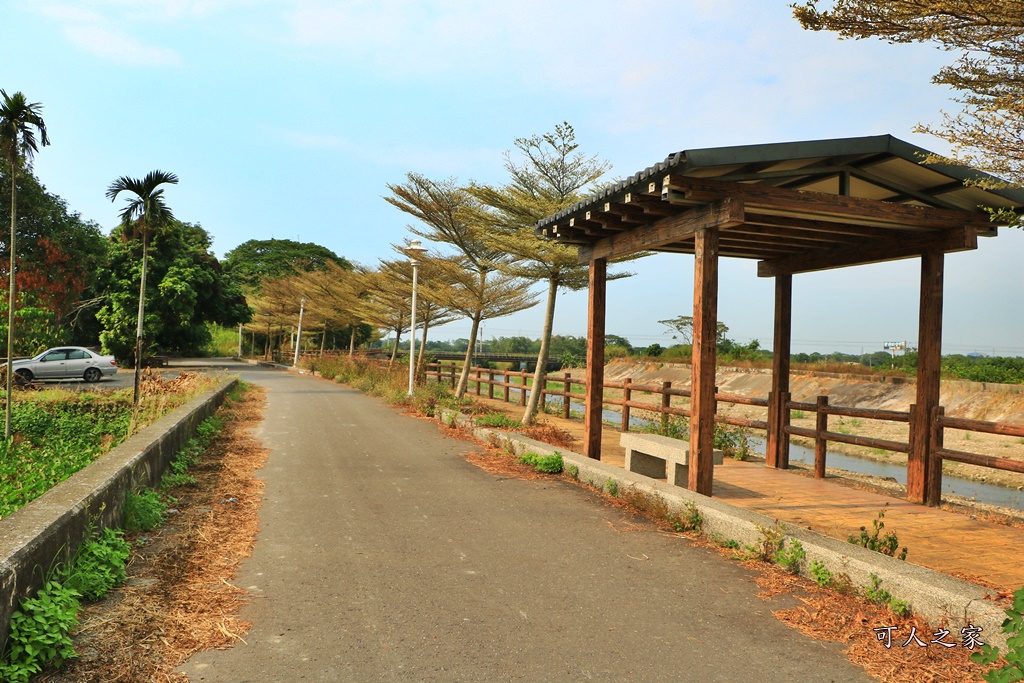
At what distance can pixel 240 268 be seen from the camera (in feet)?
266

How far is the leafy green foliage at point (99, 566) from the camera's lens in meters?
3.99

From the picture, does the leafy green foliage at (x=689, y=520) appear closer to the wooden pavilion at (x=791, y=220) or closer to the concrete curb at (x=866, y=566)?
the concrete curb at (x=866, y=566)

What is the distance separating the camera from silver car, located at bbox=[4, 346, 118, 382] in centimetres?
2300

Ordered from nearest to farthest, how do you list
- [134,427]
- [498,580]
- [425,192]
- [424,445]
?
1. [498,580]
2. [134,427]
3. [424,445]
4. [425,192]

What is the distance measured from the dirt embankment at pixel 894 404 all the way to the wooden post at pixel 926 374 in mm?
9608

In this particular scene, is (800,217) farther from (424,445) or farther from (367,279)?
(367,279)

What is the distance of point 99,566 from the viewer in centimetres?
428

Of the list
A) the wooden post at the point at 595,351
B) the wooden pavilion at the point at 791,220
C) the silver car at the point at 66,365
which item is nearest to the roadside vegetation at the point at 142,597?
the wooden post at the point at 595,351

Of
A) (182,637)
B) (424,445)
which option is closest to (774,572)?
(182,637)

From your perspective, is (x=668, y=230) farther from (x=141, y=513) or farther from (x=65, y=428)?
(x=65, y=428)

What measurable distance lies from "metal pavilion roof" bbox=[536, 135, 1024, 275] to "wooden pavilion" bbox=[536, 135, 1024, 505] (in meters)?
0.01

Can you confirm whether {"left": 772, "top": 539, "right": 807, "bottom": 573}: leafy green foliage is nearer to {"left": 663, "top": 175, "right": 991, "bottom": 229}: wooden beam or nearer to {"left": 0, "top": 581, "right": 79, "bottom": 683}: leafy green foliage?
{"left": 663, "top": 175, "right": 991, "bottom": 229}: wooden beam

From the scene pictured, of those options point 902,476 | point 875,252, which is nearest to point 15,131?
point 875,252

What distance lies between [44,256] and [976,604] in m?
37.1
